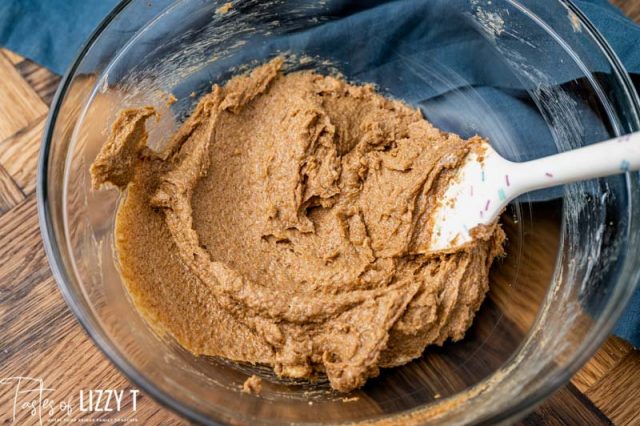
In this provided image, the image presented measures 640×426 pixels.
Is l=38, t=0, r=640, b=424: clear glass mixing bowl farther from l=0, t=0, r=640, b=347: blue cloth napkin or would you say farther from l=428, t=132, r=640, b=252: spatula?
l=428, t=132, r=640, b=252: spatula

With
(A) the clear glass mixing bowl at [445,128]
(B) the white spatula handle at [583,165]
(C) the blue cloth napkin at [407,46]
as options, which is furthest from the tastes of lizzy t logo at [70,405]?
(B) the white spatula handle at [583,165]

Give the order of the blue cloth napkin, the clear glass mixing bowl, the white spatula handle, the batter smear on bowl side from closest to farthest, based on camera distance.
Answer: the white spatula handle → the clear glass mixing bowl → the batter smear on bowl side → the blue cloth napkin

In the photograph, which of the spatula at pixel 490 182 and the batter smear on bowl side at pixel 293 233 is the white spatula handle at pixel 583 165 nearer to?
the spatula at pixel 490 182

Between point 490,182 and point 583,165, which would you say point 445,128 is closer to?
point 490,182

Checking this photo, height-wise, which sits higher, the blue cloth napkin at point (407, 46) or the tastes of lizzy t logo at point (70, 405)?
the blue cloth napkin at point (407, 46)

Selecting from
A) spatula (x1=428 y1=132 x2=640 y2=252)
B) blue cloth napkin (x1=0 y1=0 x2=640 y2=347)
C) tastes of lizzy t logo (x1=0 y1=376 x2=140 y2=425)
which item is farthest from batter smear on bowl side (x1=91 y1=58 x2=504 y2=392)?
tastes of lizzy t logo (x1=0 y1=376 x2=140 y2=425)

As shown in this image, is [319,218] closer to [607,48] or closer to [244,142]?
[244,142]

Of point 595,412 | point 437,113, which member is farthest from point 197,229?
point 595,412
